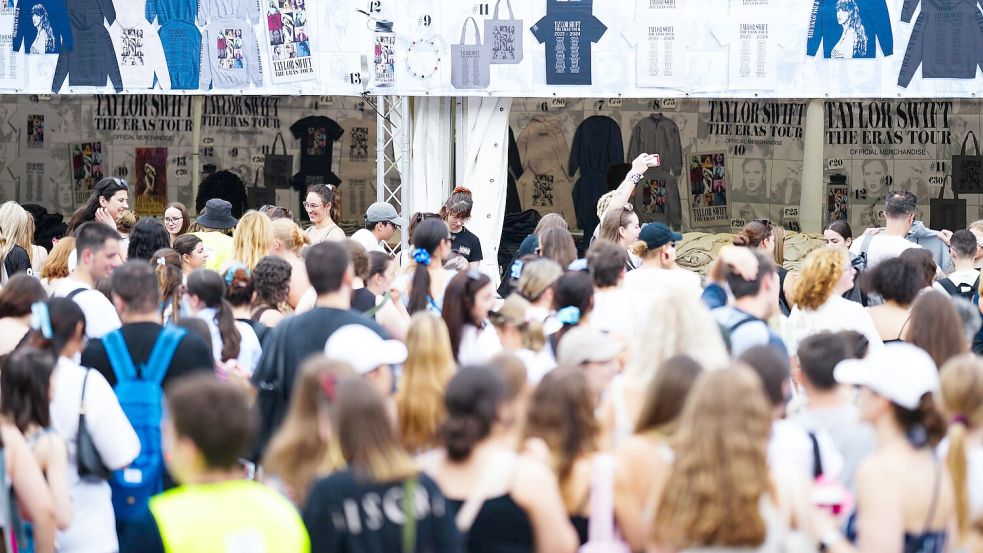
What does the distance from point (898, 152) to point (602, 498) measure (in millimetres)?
11476

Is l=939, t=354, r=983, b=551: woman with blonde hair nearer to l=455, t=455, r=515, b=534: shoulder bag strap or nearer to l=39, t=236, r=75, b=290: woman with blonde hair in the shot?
l=455, t=455, r=515, b=534: shoulder bag strap

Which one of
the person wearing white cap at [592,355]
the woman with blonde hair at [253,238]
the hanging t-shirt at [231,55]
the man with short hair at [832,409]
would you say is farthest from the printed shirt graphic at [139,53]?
the man with short hair at [832,409]

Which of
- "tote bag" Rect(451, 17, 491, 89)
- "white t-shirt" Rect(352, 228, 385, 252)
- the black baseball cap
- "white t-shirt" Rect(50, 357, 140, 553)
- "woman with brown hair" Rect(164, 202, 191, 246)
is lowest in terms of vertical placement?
"white t-shirt" Rect(50, 357, 140, 553)

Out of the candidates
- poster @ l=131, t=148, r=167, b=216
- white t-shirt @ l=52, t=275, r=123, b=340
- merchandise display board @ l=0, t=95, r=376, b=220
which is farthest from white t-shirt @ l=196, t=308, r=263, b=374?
poster @ l=131, t=148, r=167, b=216

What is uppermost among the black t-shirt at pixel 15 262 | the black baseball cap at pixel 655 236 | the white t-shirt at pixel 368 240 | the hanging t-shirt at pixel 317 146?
the hanging t-shirt at pixel 317 146

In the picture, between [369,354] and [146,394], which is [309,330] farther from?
[146,394]

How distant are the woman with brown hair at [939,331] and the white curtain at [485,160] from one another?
5.72 meters

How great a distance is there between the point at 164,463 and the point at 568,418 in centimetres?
204

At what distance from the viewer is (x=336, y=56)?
428 inches

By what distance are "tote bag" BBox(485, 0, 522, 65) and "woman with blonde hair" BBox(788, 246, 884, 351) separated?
4686 mm

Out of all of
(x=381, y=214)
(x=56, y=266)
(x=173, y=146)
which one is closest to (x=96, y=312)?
(x=56, y=266)

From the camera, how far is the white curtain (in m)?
10.8

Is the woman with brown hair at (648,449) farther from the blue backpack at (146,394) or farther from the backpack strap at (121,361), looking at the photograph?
the backpack strap at (121,361)

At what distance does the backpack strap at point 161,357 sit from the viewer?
4984mm
